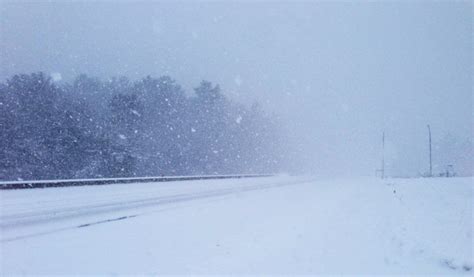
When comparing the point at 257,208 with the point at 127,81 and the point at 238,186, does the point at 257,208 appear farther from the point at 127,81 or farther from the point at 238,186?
the point at 127,81

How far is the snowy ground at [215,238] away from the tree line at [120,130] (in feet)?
84.0

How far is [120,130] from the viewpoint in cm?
4744

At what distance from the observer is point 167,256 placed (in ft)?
27.0

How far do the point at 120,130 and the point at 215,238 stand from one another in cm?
3991

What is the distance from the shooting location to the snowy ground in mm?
7734

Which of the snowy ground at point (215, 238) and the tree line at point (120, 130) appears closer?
the snowy ground at point (215, 238)

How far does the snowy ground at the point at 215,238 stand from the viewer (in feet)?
25.4

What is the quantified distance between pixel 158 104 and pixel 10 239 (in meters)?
51.6

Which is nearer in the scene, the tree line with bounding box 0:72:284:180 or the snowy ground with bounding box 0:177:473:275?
the snowy ground with bounding box 0:177:473:275

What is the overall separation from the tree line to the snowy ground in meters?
25.6

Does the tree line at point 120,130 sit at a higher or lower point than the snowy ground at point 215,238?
higher

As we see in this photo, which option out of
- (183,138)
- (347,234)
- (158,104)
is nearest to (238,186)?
(347,234)

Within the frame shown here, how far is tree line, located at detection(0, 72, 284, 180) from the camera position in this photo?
1496 inches

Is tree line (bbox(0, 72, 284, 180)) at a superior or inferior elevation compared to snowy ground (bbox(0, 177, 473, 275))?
superior
